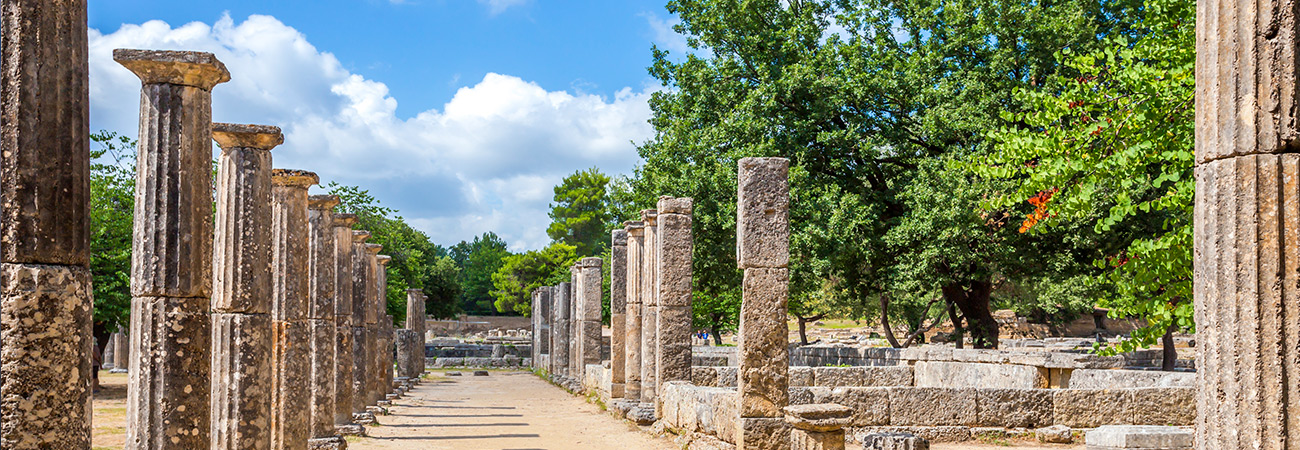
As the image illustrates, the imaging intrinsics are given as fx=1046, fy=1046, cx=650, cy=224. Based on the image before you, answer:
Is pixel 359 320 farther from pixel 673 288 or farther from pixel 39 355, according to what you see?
pixel 39 355

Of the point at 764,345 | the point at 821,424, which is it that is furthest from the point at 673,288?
the point at 821,424

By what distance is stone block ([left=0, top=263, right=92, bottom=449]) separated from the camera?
5.02 metres

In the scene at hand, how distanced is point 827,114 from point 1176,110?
12231mm

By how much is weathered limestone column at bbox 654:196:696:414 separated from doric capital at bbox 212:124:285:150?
7312 millimetres

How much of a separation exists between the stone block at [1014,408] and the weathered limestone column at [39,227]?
11.8 meters

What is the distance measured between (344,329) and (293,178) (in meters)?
5.47

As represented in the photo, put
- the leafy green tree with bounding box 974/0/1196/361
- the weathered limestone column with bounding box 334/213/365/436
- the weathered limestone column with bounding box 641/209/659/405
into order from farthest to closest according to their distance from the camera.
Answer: the weathered limestone column with bounding box 641/209/659/405 → the weathered limestone column with bounding box 334/213/365/436 → the leafy green tree with bounding box 974/0/1196/361

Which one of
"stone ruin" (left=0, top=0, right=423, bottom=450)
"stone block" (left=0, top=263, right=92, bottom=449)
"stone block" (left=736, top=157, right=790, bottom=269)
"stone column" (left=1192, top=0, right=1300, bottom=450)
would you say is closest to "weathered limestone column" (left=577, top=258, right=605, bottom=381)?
"stone ruin" (left=0, top=0, right=423, bottom=450)

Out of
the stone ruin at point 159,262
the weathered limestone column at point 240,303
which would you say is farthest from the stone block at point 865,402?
the weathered limestone column at point 240,303

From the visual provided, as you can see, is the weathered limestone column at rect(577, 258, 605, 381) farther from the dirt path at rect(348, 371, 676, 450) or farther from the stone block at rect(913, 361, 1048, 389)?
the stone block at rect(913, 361, 1048, 389)

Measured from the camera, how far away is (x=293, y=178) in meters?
11.0

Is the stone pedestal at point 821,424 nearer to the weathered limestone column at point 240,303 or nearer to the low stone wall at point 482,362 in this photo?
the weathered limestone column at point 240,303

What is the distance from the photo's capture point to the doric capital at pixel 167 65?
22.9 ft

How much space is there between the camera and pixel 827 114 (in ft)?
71.7
